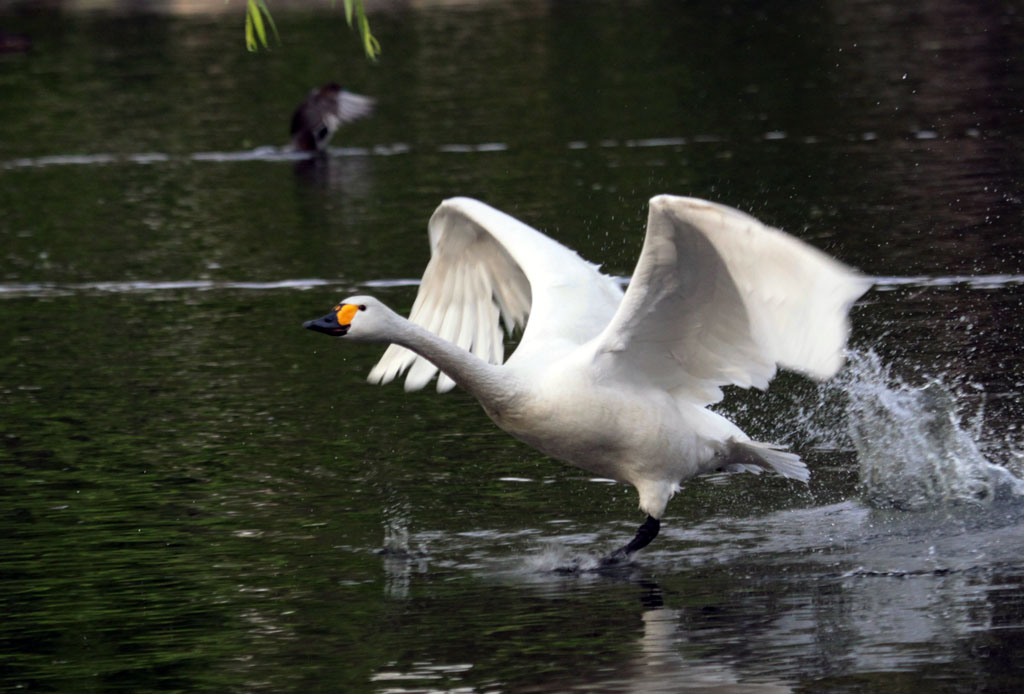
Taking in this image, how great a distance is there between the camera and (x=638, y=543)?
8.05 metres

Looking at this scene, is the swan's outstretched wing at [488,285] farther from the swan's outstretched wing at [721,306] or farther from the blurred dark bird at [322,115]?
the blurred dark bird at [322,115]

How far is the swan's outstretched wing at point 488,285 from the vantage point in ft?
29.6

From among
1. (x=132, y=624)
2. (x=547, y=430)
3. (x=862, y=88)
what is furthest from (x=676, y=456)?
(x=862, y=88)

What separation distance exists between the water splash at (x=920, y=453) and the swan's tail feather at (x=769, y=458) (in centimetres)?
37

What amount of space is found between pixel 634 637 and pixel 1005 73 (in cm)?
1721

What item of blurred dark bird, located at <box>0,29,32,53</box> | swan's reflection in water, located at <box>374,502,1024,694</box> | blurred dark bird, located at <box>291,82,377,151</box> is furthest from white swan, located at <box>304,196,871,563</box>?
blurred dark bird, located at <box>0,29,32,53</box>

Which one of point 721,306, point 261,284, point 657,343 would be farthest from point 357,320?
point 261,284

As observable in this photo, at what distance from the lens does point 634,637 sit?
687 cm

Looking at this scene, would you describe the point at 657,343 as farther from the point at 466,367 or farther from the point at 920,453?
the point at 920,453

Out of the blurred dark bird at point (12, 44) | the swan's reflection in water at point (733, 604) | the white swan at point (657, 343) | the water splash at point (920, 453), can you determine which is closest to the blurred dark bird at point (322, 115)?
the blurred dark bird at point (12, 44)

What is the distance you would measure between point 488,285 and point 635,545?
6.67 feet

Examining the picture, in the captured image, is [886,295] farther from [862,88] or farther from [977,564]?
[862,88]

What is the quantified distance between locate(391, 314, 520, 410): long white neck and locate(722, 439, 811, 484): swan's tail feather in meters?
1.07

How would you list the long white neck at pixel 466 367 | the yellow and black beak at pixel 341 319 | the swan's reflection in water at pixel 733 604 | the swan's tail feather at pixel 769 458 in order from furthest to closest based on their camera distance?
the swan's tail feather at pixel 769 458, the long white neck at pixel 466 367, the yellow and black beak at pixel 341 319, the swan's reflection in water at pixel 733 604
